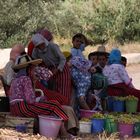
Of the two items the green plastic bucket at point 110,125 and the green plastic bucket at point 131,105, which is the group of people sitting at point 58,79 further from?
the green plastic bucket at point 110,125

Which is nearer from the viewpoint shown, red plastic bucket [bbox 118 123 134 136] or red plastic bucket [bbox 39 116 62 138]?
red plastic bucket [bbox 39 116 62 138]

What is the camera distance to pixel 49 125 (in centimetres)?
756

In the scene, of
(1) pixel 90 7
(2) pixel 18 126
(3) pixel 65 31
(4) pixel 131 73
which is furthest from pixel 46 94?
(1) pixel 90 7

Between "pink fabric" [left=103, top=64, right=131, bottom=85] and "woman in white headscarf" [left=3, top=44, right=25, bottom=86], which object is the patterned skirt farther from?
"pink fabric" [left=103, top=64, right=131, bottom=85]

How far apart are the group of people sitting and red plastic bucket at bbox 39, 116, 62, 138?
0.13 meters

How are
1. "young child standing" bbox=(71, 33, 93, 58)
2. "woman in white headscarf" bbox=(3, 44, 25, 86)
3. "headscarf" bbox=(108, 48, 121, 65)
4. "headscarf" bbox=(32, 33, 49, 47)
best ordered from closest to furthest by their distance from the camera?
"woman in white headscarf" bbox=(3, 44, 25, 86) < "headscarf" bbox=(32, 33, 49, 47) < "headscarf" bbox=(108, 48, 121, 65) < "young child standing" bbox=(71, 33, 93, 58)

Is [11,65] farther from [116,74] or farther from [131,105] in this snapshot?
[131,105]

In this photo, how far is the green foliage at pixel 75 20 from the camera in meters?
20.7

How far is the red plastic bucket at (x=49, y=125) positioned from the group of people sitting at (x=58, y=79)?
0.13 meters

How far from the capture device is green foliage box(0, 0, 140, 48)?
20.7 meters

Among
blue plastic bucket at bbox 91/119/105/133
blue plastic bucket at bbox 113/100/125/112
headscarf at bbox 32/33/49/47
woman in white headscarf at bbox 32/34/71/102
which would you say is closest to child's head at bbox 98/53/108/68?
blue plastic bucket at bbox 113/100/125/112

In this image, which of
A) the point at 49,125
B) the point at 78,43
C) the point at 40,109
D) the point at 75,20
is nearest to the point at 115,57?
the point at 78,43

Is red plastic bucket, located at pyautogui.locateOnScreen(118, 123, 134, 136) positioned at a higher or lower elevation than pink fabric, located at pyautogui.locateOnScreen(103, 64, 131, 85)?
lower

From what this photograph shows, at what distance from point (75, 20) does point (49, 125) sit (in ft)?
57.1
